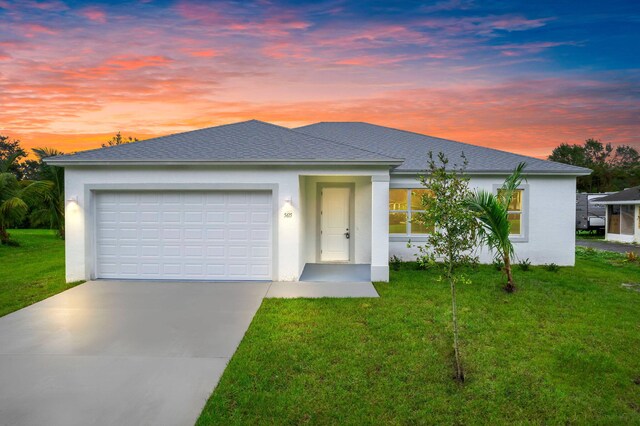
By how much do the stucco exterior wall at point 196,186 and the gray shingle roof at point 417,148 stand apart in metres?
4.21

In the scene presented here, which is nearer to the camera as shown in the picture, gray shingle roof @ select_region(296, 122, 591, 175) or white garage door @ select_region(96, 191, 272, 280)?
white garage door @ select_region(96, 191, 272, 280)

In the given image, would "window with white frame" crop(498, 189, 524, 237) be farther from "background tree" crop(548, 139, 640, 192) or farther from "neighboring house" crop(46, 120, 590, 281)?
"background tree" crop(548, 139, 640, 192)

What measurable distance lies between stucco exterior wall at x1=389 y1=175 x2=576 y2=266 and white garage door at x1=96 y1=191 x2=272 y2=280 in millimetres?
5144

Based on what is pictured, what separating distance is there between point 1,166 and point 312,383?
23.3 meters

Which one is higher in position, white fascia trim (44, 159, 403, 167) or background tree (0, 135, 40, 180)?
background tree (0, 135, 40, 180)

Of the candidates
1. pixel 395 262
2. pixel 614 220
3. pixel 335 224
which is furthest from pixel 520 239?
pixel 614 220

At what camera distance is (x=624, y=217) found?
2245cm

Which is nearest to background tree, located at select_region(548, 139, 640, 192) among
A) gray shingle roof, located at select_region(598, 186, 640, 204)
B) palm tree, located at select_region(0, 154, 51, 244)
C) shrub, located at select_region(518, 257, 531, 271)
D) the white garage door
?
gray shingle roof, located at select_region(598, 186, 640, 204)

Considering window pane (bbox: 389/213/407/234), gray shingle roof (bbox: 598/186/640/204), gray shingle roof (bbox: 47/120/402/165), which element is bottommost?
window pane (bbox: 389/213/407/234)

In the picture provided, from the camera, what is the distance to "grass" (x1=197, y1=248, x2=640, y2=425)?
411 centimetres

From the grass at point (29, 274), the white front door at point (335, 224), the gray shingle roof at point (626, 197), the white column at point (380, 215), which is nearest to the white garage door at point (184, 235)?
the grass at point (29, 274)

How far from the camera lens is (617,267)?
1328 cm

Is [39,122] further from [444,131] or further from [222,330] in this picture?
[444,131]

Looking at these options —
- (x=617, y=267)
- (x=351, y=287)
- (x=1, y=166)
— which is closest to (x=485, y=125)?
(x=617, y=267)
